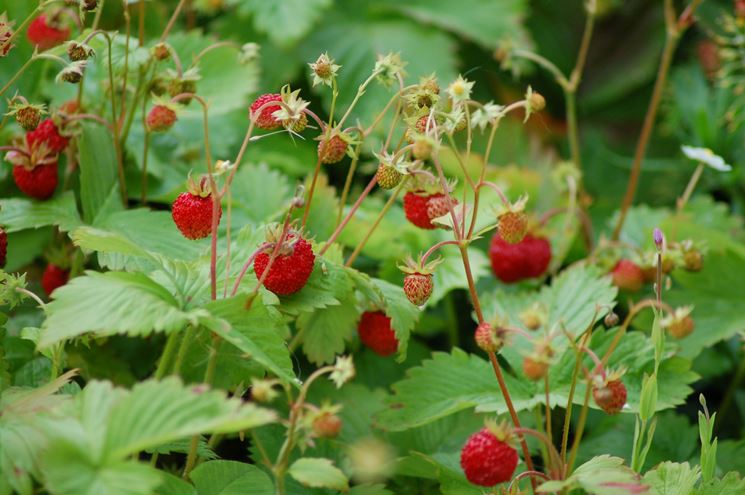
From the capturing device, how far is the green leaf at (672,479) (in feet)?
3.17

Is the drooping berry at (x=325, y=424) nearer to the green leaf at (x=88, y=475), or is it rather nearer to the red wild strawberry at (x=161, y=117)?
the green leaf at (x=88, y=475)

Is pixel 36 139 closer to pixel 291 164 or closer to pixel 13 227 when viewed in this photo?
pixel 13 227

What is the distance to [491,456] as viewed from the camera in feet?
2.92

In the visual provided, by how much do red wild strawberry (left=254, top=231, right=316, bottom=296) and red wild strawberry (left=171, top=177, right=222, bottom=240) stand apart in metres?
0.07

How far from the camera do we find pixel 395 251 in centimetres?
140

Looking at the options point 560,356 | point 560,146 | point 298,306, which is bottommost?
point 560,146

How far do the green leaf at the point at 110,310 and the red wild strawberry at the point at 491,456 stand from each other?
316 millimetres

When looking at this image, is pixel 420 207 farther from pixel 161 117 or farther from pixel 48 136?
pixel 48 136

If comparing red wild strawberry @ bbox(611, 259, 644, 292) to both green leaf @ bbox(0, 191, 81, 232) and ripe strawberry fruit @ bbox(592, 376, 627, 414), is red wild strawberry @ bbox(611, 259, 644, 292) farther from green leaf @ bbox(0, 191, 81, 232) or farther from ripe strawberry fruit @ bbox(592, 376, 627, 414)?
green leaf @ bbox(0, 191, 81, 232)

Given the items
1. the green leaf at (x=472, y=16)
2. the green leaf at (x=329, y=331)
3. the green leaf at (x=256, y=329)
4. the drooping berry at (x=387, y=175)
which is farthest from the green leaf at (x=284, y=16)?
the green leaf at (x=256, y=329)

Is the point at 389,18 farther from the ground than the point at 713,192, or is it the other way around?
the point at 389,18

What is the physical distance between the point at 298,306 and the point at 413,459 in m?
0.27

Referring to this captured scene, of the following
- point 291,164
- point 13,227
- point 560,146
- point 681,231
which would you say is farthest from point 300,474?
point 560,146

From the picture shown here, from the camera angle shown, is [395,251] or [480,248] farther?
[480,248]
